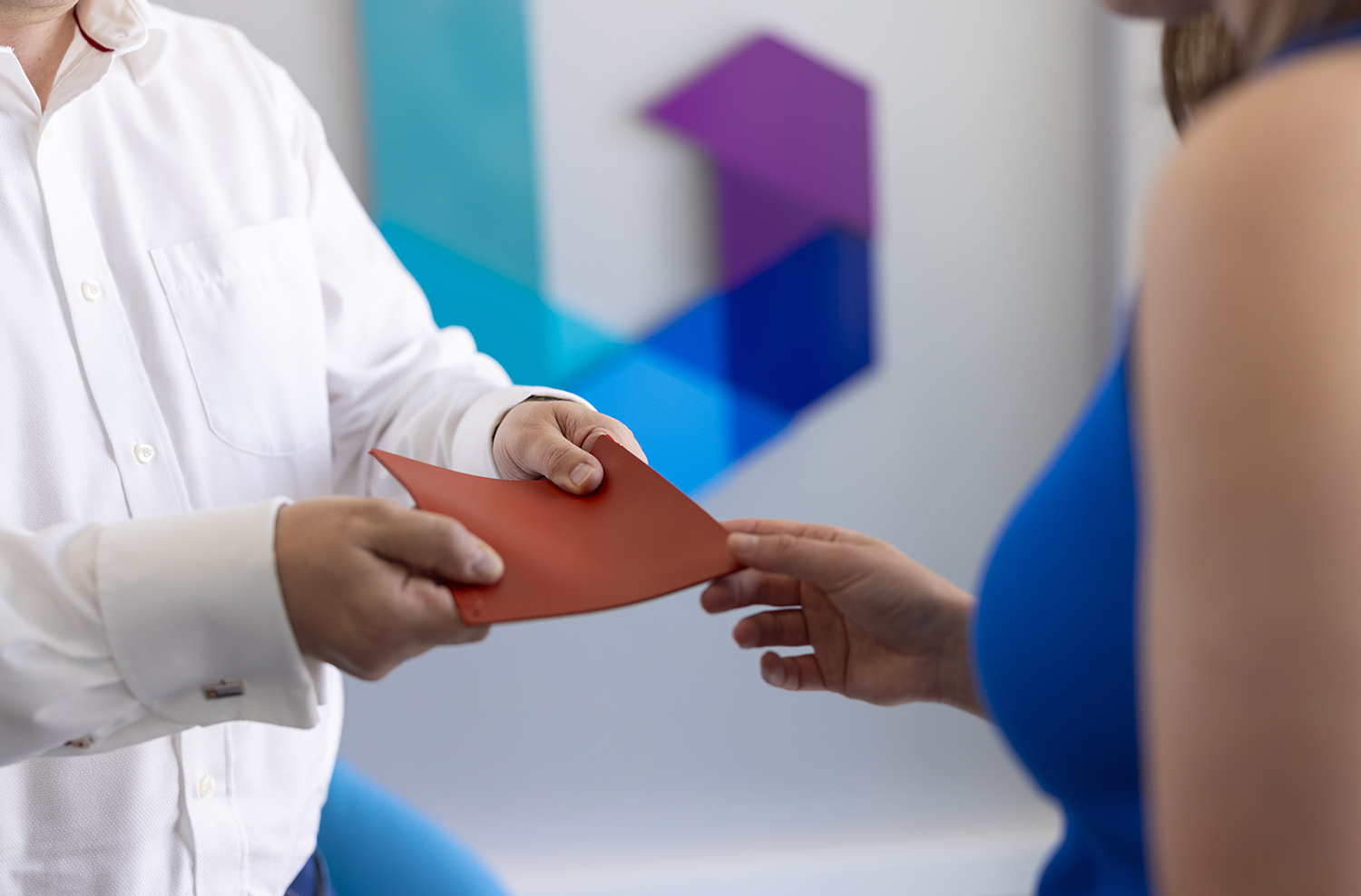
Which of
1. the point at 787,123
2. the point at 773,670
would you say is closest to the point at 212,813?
the point at 773,670

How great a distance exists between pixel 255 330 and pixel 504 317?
2.64 ft

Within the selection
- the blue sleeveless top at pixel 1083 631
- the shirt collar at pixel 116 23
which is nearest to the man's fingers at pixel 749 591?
the blue sleeveless top at pixel 1083 631

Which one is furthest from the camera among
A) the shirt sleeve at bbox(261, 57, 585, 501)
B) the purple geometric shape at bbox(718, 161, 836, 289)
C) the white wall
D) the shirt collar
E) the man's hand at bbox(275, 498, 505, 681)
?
the purple geometric shape at bbox(718, 161, 836, 289)

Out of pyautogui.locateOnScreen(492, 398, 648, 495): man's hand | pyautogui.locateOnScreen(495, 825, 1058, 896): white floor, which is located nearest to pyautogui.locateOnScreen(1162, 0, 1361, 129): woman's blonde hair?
pyautogui.locateOnScreen(492, 398, 648, 495): man's hand

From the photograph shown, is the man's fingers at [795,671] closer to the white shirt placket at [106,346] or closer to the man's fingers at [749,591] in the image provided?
the man's fingers at [749,591]

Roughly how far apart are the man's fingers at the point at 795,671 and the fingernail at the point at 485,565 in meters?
0.29

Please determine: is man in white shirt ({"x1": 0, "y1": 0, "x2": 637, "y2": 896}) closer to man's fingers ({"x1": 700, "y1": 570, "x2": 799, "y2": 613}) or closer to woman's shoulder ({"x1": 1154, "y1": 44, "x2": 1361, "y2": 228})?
man's fingers ({"x1": 700, "y1": 570, "x2": 799, "y2": 613})

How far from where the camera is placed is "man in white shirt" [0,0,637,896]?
0.67 metres

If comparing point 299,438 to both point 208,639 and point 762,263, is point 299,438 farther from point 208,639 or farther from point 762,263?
point 762,263

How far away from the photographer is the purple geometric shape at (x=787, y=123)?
6.01 feet

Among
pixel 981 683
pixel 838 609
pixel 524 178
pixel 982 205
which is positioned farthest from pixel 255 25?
pixel 981 683

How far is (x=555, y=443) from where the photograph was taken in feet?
3.05

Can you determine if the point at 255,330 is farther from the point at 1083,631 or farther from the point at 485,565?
the point at 1083,631

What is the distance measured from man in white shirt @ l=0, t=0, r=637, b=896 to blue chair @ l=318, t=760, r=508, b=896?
0.12 metres
